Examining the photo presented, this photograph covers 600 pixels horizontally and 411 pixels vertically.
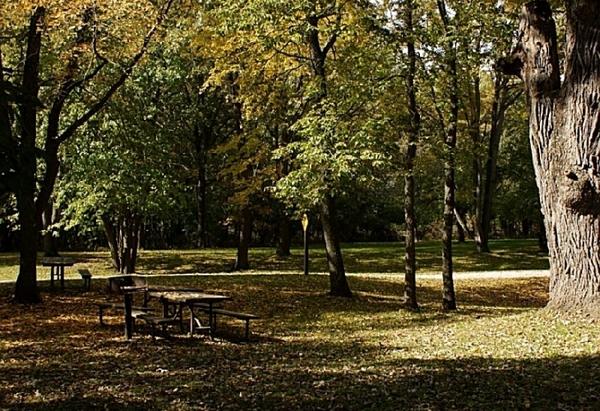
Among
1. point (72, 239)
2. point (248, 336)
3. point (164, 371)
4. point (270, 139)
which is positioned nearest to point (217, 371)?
point (164, 371)

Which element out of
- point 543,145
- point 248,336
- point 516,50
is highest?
point 516,50

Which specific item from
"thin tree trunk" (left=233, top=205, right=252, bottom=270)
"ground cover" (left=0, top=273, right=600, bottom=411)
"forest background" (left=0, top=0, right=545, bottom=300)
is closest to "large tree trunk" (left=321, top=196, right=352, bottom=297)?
"forest background" (left=0, top=0, right=545, bottom=300)

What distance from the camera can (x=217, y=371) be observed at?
7.82 meters

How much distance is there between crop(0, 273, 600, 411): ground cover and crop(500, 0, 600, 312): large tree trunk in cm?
69

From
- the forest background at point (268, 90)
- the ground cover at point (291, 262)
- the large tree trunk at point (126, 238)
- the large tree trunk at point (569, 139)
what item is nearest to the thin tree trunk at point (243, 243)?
the forest background at point (268, 90)

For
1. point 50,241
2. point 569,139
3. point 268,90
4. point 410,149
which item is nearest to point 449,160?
point 410,149

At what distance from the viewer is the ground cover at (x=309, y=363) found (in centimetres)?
622

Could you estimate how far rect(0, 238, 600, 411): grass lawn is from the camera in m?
6.23

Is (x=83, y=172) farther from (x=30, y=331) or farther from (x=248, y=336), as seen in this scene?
(x=248, y=336)

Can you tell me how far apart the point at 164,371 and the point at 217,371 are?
0.63 meters

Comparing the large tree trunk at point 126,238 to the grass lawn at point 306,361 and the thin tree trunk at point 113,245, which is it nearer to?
the thin tree trunk at point 113,245

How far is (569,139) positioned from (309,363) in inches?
199

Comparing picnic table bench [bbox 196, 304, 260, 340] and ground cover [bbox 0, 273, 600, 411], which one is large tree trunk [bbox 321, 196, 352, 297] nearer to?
ground cover [bbox 0, 273, 600, 411]

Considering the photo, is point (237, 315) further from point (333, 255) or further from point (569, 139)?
point (333, 255)
